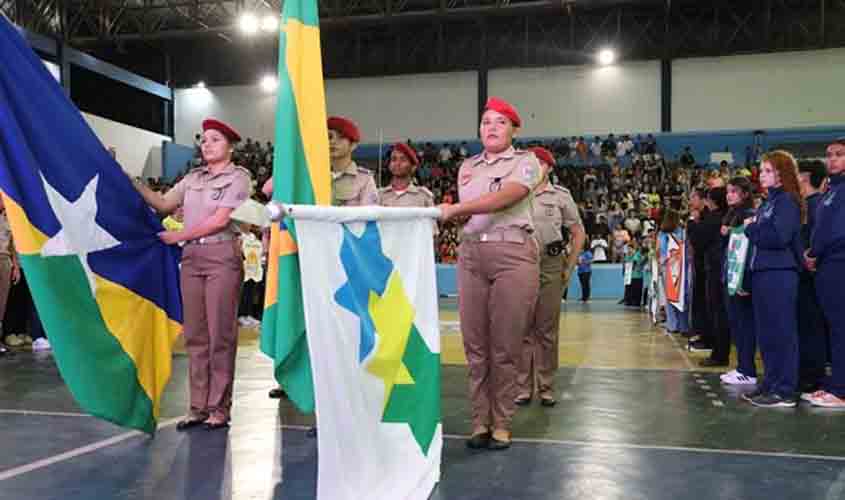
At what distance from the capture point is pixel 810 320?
17.6 feet

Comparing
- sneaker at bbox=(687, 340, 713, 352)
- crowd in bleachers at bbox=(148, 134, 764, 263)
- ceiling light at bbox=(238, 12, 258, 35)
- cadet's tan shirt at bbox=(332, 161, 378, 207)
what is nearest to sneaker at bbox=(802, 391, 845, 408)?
sneaker at bbox=(687, 340, 713, 352)

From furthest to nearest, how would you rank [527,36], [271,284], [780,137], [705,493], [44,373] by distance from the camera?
[527,36] < [780,137] < [44,373] < [271,284] < [705,493]

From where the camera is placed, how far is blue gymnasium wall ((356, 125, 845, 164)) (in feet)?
64.8

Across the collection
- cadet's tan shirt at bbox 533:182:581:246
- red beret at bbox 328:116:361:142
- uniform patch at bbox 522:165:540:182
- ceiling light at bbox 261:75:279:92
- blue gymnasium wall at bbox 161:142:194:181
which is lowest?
cadet's tan shirt at bbox 533:182:581:246

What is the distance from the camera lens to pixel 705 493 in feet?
10.0

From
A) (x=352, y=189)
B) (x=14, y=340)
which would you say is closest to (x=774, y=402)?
(x=352, y=189)

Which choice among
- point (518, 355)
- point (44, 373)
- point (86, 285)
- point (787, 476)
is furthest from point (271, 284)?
point (44, 373)

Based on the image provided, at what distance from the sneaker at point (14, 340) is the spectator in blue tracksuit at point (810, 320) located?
713 centimetres

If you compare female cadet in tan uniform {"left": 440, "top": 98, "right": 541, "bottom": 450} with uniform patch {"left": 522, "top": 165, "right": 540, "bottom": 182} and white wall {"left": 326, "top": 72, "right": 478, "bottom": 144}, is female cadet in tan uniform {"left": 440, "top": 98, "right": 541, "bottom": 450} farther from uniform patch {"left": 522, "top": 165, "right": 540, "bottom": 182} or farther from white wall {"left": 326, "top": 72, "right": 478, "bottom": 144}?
white wall {"left": 326, "top": 72, "right": 478, "bottom": 144}

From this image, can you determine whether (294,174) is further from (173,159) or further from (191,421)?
(173,159)

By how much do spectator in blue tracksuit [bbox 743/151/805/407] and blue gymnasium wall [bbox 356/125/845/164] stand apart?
16294mm

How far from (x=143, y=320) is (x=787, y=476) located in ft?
10.2

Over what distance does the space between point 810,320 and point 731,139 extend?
16.1m

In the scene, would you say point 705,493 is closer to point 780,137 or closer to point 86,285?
point 86,285
